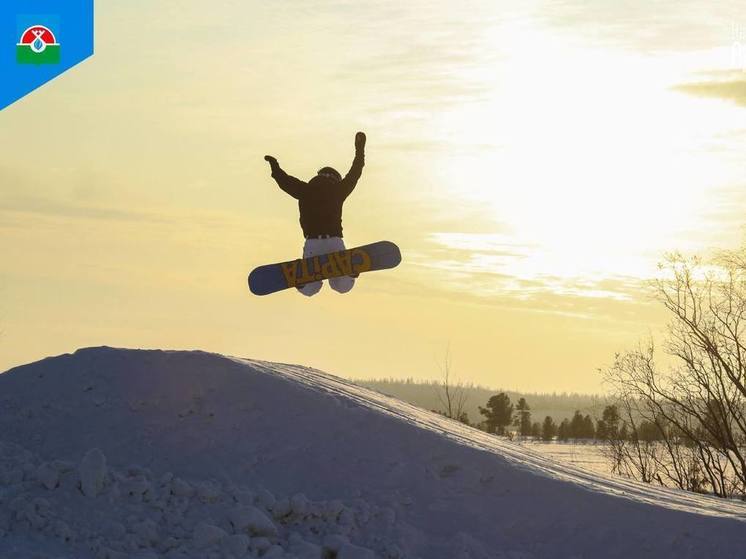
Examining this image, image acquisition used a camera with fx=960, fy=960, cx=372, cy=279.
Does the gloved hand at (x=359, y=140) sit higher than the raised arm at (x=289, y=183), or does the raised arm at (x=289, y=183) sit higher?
the gloved hand at (x=359, y=140)

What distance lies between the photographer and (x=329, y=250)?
476 inches

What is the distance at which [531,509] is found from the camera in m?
9.45

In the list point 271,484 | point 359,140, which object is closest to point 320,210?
point 359,140

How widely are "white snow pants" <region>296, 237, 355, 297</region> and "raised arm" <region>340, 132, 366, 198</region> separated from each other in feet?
2.13

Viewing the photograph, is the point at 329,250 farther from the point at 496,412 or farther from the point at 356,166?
the point at 496,412

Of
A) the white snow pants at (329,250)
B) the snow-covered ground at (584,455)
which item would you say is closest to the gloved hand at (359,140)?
the white snow pants at (329,250)

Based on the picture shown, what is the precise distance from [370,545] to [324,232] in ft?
15.3

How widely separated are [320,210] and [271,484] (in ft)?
13.1

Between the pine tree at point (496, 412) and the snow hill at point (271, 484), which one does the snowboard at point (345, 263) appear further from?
the pine tree at point (496, 412)

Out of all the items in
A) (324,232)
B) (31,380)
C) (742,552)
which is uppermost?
(324,232)

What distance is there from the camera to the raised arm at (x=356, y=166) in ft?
40.3

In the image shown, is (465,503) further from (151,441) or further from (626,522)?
(151,441)

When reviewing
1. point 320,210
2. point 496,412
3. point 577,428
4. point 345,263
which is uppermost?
point 320,210

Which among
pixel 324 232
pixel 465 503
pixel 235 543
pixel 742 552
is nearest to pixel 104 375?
pixel 324 232
